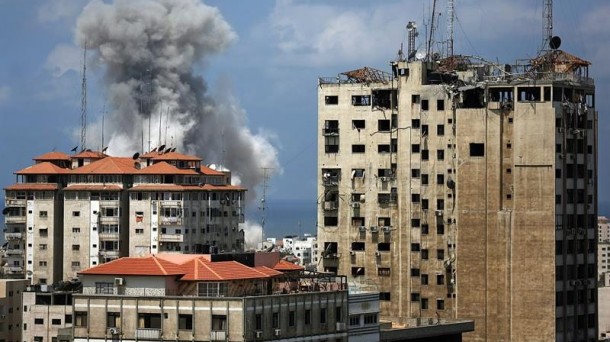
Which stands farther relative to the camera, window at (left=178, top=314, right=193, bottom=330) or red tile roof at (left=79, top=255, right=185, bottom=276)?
red tile roof at (left=79, top=255, right=185, bottom=276)

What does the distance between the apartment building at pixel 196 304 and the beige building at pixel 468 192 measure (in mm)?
28040

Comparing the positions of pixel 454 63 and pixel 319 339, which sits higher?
pixel 454 63

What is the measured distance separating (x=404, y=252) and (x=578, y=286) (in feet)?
41.0

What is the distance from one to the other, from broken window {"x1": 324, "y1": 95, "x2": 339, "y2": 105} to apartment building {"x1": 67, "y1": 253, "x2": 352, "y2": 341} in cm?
3876

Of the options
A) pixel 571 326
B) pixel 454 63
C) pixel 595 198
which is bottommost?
pixel 571 326

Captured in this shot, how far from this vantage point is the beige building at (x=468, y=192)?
380 ft

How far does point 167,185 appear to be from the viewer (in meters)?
147

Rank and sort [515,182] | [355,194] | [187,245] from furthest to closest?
1. [187,245]
2. [355,194]
3. [515,182]

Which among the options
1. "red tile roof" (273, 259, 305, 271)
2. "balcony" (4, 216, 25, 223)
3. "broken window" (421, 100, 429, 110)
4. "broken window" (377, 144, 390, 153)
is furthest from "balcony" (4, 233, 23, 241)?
"red tile roof" (273, 259, 305, 271)

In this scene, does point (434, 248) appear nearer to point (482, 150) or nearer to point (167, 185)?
point (482, 150)

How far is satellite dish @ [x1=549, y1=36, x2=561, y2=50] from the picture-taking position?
12362 cm

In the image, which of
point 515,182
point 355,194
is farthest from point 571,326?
point 355,194

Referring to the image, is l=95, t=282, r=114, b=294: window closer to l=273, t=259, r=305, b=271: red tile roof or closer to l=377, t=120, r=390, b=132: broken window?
l=273, t=259, r=305, b=271: red tile roof

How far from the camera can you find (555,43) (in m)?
124
